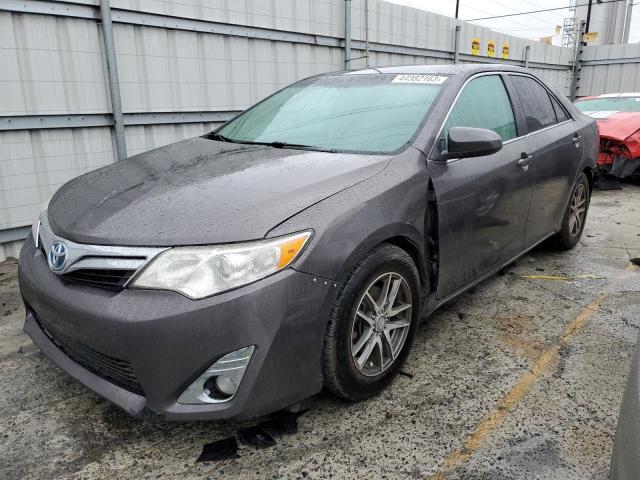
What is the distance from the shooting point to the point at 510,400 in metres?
2.41

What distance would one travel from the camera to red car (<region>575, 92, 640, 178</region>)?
7.21 metres

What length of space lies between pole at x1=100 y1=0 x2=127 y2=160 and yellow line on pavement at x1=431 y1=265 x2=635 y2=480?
415 centimetres

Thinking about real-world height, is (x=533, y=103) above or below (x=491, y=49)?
below

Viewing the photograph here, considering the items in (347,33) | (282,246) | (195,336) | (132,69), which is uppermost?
(347,33)

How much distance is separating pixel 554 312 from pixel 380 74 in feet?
6.28

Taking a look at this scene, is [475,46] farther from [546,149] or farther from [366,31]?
[546,149]

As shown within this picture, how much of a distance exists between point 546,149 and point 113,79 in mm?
3816

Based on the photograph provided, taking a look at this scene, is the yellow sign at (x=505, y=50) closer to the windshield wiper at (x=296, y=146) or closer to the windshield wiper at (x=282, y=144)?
the windshield wiper at (x=282, y=144)

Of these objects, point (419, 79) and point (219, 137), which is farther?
point (219, 137)

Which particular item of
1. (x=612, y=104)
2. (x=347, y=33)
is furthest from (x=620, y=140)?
(x=347, y=33)

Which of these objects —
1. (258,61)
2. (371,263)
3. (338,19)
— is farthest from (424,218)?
(338,19)

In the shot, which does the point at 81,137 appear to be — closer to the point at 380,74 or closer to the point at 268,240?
the point at 380,74

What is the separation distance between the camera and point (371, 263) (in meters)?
2.19

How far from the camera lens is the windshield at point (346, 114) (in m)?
2.70
